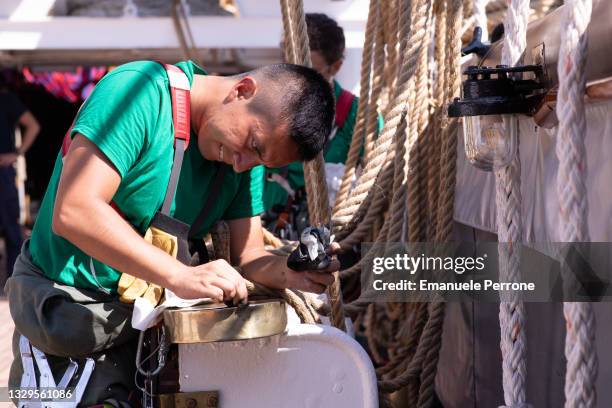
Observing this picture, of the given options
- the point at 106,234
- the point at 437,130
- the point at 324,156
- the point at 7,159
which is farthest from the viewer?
the point at 7,159

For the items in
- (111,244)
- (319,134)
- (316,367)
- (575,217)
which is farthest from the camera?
(319,134)

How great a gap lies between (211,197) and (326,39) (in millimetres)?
1638

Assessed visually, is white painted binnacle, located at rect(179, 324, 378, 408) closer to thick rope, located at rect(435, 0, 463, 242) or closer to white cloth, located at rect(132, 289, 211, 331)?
white cloth, located at rect(132, 289, 211, 331)

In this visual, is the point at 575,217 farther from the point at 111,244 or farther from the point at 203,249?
the point at 203,249

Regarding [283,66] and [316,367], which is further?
[283,66]

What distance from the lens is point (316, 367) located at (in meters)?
1.81

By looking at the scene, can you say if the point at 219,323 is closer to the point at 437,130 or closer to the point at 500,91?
the point at 500,91

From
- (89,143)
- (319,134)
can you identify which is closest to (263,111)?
(319,134)

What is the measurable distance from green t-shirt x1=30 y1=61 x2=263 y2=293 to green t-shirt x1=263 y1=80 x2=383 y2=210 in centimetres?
143

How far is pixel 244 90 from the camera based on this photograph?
74.4 inches

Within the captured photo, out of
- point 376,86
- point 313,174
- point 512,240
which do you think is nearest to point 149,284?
point 313,174

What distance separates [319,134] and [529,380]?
76 cm

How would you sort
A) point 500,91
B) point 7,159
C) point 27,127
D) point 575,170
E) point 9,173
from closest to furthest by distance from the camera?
point 575,170 → point 500,91 → point 7,159 → point 9,173 → point 27,127

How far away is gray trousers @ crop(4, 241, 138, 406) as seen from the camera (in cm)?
179
